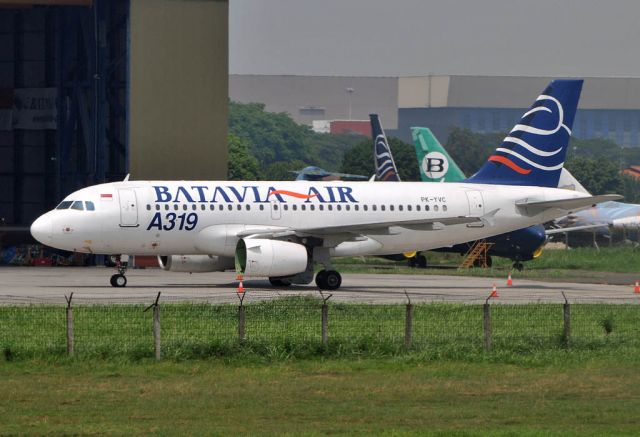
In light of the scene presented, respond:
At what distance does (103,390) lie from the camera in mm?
19375

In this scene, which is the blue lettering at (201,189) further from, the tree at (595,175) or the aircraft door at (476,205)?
the tree at (595,175)

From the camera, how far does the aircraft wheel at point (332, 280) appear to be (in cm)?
4169

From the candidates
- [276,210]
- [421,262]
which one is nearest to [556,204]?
[276,210]

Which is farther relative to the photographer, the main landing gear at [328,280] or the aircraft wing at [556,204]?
the aircraft wing at [556,204]

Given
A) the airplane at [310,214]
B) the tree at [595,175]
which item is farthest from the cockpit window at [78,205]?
the tree at [595,175]

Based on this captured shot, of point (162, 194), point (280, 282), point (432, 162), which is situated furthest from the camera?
point (432, 162)

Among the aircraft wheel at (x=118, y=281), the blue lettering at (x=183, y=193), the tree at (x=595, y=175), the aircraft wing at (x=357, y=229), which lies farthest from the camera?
the tree at (x=595, y=175)

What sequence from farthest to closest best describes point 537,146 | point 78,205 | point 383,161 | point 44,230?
point 383,161 < point 537,146 < point 78,205 < point 44,230

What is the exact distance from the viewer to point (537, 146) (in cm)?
4644

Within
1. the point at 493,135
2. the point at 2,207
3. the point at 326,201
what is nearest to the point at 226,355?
the point at 326,201

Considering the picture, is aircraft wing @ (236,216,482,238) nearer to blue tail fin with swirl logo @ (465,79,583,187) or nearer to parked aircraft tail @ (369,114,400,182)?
blue tail fin with swirl logo @ (465,79,583,187)

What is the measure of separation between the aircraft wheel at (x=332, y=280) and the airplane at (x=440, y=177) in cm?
1773

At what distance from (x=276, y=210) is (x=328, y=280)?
3.02 metres

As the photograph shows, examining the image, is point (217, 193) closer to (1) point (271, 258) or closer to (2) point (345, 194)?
(1) point (271, 258)
